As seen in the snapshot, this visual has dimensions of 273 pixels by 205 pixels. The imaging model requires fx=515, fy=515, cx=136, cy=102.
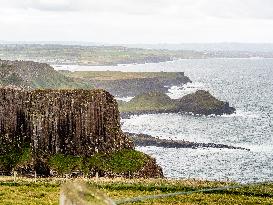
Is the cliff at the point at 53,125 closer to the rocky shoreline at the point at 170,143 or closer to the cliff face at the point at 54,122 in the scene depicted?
the cliff face at the point at 54,122

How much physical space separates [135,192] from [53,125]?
3354cm

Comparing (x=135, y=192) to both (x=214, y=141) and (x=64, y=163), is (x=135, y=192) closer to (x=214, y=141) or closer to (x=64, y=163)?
(x=64, y=163)

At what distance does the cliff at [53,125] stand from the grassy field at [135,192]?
85.6 ft

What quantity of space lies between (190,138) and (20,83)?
2278 inches

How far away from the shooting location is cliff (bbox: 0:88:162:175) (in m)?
75.4

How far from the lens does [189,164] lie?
121438mm

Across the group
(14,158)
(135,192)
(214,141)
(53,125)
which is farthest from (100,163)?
(214,141)

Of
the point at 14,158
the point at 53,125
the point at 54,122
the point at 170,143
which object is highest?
the point at 54,122

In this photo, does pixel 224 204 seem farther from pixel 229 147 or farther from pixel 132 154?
pixel 229 147

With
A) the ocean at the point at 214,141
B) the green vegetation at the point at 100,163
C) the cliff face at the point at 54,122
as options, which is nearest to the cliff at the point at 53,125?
the cliff face at the point at 54,122

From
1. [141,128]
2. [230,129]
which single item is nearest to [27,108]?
[141,128]

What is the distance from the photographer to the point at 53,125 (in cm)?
7669

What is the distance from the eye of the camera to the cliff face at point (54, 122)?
248ft

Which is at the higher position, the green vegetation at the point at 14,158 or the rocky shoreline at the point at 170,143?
the green vegetation at the point at 14,158
